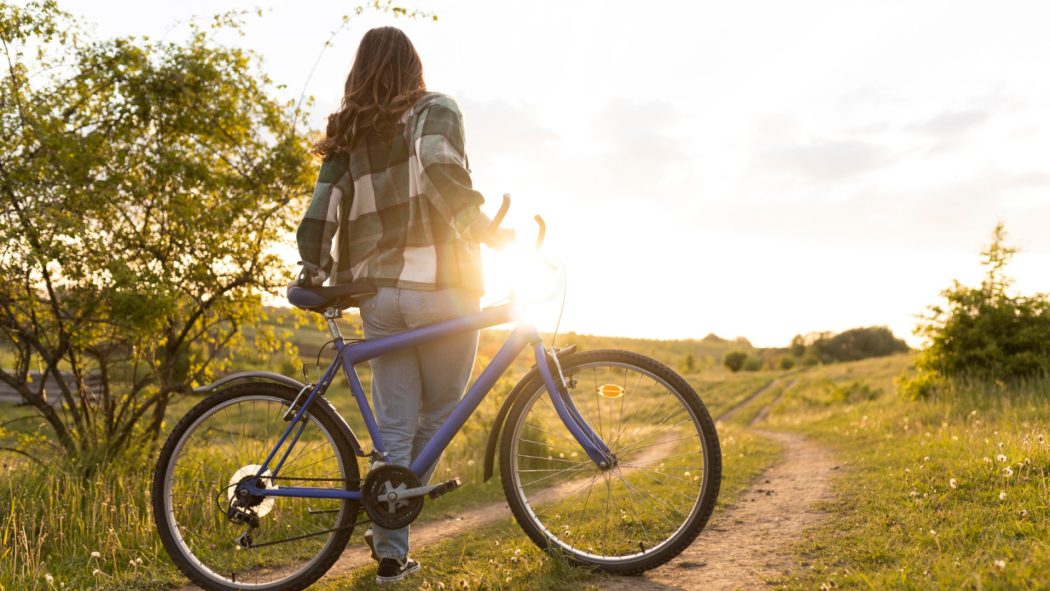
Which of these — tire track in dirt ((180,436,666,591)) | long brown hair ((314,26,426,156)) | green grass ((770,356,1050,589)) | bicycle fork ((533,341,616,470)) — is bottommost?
tire track in dirt ((180,436,666,591))

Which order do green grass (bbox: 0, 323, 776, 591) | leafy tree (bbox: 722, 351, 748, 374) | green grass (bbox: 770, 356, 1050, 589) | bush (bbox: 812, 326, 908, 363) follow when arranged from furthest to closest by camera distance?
A: bush (bbox: 812, 326, 908, 363), leafy tree (bbox: 722, 351, 748, 374), green grass (bbox: 0, 323, 776, 591), green grass (bbox: 770, 356, 1050, 589)

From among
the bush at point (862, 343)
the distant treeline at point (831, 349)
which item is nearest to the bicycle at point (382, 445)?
the distant treeline at point (831, 349)

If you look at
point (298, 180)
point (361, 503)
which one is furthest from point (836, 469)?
point (298, 180)

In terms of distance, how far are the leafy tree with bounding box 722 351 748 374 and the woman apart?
46504 mm

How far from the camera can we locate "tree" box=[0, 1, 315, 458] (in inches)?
234

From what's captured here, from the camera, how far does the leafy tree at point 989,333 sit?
36.9 ft

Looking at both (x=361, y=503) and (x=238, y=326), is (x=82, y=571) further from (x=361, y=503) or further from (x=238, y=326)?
(x=238, y=326)

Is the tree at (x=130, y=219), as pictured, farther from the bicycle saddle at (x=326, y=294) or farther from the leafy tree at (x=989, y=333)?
the leafy tree at (x=989, y=333)

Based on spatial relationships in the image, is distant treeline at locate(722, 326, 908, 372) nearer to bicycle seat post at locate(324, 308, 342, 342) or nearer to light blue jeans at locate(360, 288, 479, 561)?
light blue jeans at locate(360, 288, 479, 561)

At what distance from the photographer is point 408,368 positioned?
11.9ft

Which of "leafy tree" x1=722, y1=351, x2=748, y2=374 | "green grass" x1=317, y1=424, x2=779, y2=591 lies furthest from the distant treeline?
"green grass" x1=317, y1=424, x2=779, y2=591

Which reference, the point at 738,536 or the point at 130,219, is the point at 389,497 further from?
the point at 130,219

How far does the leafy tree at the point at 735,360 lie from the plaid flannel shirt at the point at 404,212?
4663 centimetres

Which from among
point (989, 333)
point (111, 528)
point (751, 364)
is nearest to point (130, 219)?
point (111, 528)
